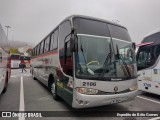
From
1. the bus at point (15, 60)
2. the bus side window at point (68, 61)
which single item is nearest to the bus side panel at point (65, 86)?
the bus side window at point (68, 61)

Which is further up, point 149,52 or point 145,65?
point 149,52

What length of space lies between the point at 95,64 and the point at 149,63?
14.1 ft

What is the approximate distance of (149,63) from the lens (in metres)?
7.67

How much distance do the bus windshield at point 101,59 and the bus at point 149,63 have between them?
8.80 feet

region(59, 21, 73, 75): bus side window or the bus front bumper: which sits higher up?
region(59, 21, 73, 75): bus side window

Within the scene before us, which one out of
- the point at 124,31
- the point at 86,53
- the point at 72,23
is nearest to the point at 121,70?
the point at 86,53

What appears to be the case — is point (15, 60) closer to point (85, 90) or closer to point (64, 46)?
point (64, 46)

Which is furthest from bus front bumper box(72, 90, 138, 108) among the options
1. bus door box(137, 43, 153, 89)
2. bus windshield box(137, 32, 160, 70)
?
bus windshield box(137, 32, 160, 70)

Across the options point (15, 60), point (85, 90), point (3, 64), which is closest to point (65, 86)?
point (85, 90)

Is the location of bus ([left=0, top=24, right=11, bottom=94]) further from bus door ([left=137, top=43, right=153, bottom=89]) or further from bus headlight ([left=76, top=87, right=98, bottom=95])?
bus door ([left=137, top=43, right=153, bottom=89])

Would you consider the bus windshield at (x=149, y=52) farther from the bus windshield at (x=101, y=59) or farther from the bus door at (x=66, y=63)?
the bus door at (x=66, y=63)

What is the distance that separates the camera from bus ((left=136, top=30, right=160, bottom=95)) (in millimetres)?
7246

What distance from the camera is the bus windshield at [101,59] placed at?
175 inches

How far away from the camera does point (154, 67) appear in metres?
7.33
